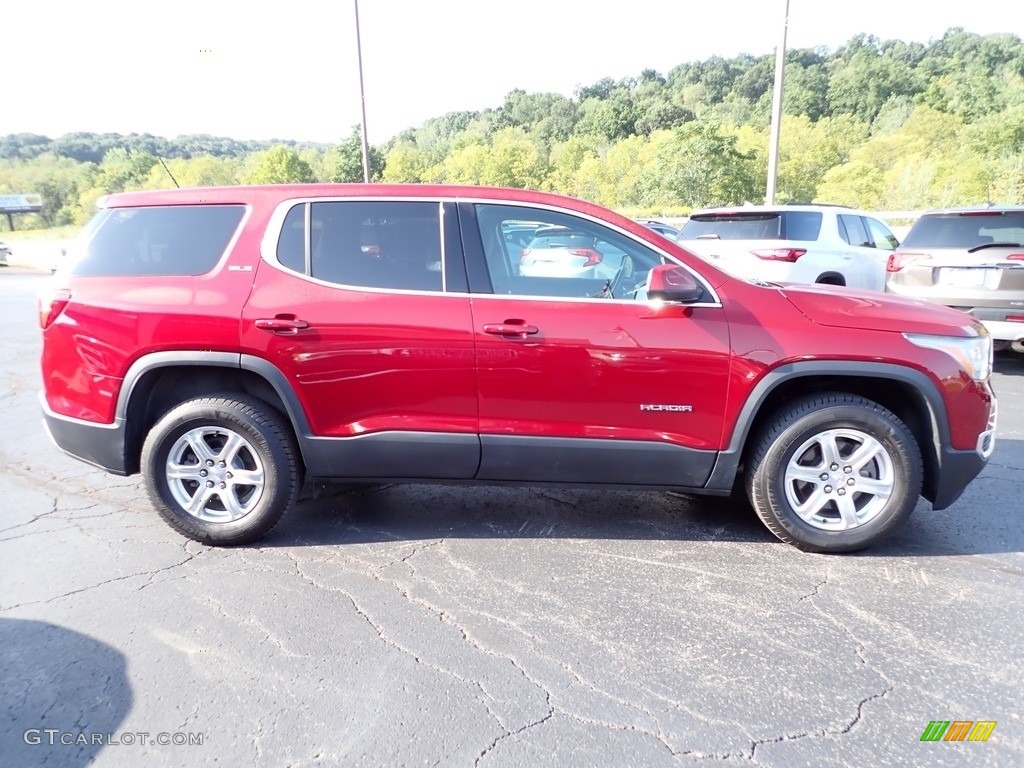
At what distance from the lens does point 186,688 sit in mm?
2480

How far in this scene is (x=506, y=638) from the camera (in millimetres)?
2781

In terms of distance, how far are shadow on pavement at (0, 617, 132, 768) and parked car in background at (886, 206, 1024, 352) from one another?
7.06 meters

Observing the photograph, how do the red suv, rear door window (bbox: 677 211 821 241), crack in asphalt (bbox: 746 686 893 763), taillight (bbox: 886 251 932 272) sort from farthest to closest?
1. rear door window (bbox: 677 211 821 241)
2. taillight (bbox: 886 251 932 272)
3. the red suv
4. crack in asphalt (bbox: 746 686 893 763)

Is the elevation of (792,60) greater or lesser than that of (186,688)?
greater

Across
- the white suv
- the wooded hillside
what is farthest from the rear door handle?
Result: the wooded hillside

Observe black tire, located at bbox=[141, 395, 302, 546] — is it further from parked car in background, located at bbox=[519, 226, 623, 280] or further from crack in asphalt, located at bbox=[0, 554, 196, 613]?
parked car in background, located at bbox=[519, 226, 623, 280]

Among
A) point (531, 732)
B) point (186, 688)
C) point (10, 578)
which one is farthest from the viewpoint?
point (10, 578)

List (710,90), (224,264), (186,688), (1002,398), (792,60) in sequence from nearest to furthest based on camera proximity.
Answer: (186,688) < (224,264) < (1002,398) < (792,60) < (710,90)

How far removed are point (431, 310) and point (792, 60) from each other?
355 feet

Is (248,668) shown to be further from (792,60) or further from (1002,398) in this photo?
(792,60)

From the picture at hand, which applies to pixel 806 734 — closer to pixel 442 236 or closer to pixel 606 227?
pixel 606 227

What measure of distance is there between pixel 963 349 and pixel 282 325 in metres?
3.33

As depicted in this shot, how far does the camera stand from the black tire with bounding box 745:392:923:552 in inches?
132

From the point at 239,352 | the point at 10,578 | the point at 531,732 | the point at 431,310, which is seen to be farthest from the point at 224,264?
the point at 531,732
